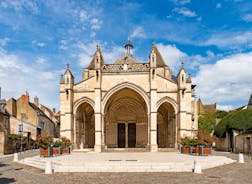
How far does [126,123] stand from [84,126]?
4.40m

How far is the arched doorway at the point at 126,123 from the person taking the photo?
1033 inches

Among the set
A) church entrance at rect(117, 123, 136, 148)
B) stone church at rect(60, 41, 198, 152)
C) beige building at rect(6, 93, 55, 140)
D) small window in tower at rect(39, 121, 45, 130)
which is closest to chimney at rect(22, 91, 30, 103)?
beige building at rect(6, 93, 55, 140)

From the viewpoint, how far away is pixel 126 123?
26.7 metres

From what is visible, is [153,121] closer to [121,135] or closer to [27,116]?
[121,135]

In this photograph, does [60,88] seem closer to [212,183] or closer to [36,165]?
[36,165]

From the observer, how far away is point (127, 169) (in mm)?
10797

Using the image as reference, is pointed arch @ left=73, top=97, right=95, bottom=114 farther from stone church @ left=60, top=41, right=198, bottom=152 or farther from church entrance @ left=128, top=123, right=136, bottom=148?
church entrance @ left=128, top=123, right=136, bottom=148

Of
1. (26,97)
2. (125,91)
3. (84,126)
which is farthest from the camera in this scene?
(26,97)

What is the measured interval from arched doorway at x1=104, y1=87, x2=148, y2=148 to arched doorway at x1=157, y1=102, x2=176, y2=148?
5.64 ft

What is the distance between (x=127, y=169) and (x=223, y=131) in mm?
18889

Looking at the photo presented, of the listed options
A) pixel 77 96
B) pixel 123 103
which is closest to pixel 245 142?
pixel 123 103

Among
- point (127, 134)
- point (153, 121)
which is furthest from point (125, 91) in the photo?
point (153, 121)

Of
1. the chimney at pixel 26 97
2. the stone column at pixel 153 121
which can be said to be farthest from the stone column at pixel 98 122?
the chimney at pixel 26 97

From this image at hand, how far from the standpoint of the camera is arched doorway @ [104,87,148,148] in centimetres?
2625
